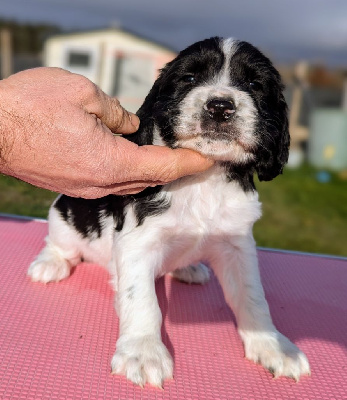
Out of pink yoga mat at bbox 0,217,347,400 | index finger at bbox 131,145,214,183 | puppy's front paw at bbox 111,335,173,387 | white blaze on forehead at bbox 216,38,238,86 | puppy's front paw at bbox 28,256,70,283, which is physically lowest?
puppy's front paw at bbox 28,256,70,283

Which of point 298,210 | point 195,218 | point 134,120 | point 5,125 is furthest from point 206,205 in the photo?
point 298,210

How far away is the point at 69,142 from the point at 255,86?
915 mm

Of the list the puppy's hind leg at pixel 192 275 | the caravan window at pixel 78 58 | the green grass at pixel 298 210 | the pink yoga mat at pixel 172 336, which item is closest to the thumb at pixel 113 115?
the pink yoga mat at pixel 172 336

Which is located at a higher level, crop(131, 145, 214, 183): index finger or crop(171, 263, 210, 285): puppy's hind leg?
crop(131, 145, 214, 183): index finger

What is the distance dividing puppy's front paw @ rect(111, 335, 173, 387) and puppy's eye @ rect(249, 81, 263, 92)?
117cm

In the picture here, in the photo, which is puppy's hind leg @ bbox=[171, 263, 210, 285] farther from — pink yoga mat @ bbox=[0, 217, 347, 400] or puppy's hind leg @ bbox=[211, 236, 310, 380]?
puppy's hind leg @ bbox=[211, 236, 310, 380]

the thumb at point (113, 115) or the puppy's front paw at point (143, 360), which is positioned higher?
Result: the thumb at point (113, 115)

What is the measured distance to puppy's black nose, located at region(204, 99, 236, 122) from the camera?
1914 millimetres

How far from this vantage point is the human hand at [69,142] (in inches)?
73.9

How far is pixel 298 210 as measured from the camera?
28.9 feet

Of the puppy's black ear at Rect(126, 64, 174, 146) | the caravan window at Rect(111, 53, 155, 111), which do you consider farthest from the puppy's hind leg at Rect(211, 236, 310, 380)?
the caravan window at Rect(111, 53, 155, 111)

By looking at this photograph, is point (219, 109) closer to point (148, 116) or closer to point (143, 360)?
point (148, 116)

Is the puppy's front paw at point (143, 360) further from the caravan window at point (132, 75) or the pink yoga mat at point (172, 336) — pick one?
the caravan window at point (132, 75)

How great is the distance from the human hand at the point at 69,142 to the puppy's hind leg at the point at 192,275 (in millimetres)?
906
